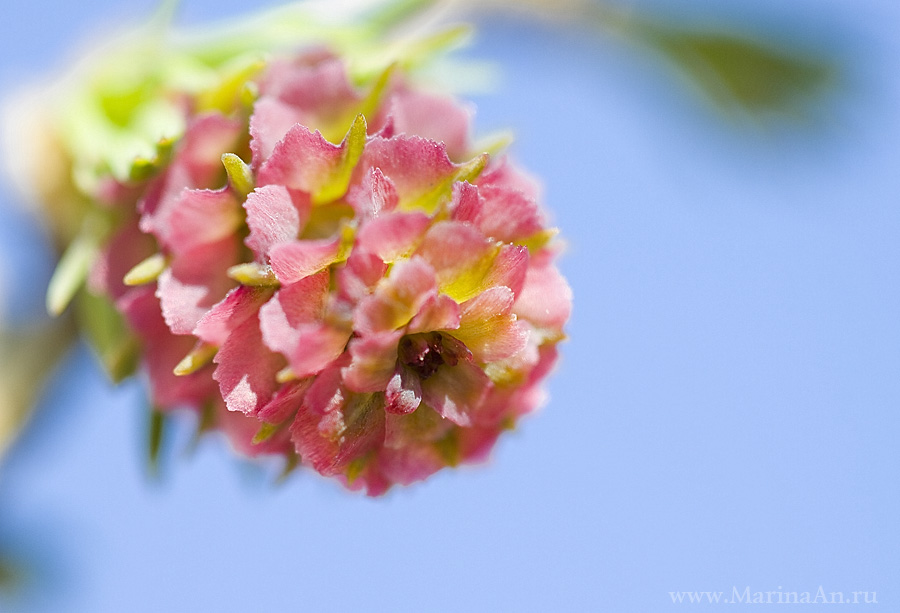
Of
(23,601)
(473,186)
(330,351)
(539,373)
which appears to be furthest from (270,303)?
(23,601)

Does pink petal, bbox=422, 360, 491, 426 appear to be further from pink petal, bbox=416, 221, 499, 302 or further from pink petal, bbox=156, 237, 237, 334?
pink petal, bbox=156, 237, 237, 334

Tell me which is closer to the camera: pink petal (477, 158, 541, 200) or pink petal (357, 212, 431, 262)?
pink petal (357, 212, 431, 262)

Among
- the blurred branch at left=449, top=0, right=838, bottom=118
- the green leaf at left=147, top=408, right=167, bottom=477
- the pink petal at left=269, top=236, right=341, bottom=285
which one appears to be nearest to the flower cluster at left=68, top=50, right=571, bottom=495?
the pink petal at left=269, top=236, right=341, bottom=285

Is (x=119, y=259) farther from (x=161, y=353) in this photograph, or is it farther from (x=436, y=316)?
(x=436, y=316)

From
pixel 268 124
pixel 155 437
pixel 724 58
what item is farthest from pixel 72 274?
pixel 724 58

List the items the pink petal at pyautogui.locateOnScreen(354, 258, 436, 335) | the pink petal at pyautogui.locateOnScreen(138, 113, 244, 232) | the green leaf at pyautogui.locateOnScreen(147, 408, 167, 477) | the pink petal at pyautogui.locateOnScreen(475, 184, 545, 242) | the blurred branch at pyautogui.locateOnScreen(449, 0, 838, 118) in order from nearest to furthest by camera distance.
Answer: the pink petal at pyautogui.locateOnScreen(354, 258, 436, 335) → the pink petal at pyautogui.locateOnScreen(475, 184, 545, 242) → the pink petal at pyautogui.locateOnScreen(138, 113, 244, 232) → the green leaf at pyautogui.locateOnScreen(147, 408, 167, 477) → the blurred branch at pyautogui.locateOnScreen(449, 0, 838, 118)

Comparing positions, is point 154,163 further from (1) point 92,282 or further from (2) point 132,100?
(2) point 132,100
